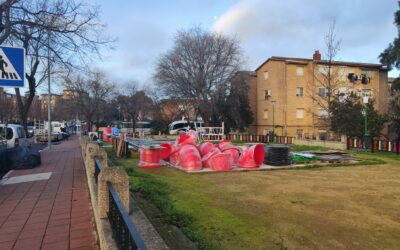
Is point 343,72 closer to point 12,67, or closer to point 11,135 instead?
point 11,135

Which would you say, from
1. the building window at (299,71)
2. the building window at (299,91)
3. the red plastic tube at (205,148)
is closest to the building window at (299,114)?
the building window at (299,91)

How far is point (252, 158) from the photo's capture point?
1296 cm

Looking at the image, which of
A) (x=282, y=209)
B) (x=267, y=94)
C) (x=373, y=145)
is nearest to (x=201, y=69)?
(x=267, y=94)

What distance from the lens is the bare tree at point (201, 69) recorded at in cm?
4166

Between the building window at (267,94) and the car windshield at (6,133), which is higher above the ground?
the building window at (267,94)

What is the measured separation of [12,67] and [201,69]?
122 feet

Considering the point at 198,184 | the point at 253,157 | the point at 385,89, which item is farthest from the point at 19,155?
the point at 385,89

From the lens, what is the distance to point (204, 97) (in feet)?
136

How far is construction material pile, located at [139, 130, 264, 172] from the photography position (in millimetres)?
12398

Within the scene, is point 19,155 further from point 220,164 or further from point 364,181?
point 364,181

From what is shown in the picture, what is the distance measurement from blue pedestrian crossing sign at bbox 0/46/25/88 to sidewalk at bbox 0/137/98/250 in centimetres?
241

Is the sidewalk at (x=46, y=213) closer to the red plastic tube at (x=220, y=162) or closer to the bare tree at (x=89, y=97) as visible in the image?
the red plastic tube at (x=220, y=162)

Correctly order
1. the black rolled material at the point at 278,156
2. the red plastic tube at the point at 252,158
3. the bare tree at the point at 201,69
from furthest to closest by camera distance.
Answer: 1. the bare tree at the point at 201,69
2. the black rolled material at the point at 278,156
3. the red plastic tube at the point at 252,158

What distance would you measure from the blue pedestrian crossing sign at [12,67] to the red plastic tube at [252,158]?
369 inches
